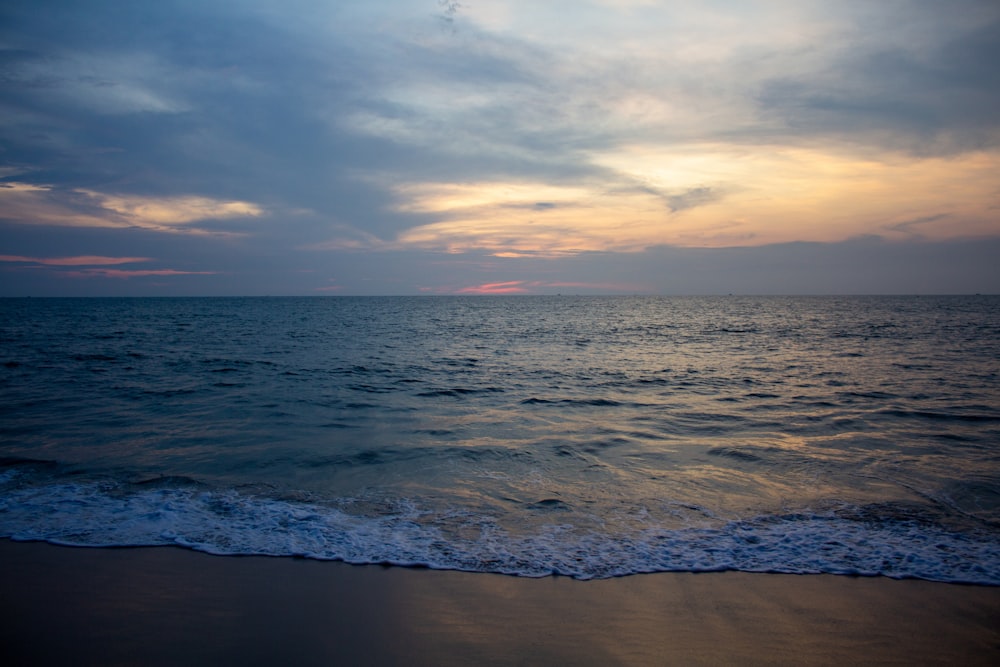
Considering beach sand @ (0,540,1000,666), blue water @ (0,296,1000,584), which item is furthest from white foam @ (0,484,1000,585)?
beach sand @ (0,540,1000,666)

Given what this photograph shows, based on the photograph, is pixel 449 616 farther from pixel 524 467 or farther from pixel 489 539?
pixel 524 467

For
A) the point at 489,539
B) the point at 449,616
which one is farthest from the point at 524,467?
the point at 449,616

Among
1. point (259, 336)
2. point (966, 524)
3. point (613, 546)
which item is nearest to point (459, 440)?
point (613, 546)

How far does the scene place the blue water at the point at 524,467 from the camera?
6.59 metres

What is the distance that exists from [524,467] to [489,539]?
10.5 ft

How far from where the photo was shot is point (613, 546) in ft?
21.6

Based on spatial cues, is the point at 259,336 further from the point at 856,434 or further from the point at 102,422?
the point at 856,434

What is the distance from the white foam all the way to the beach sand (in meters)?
0.27

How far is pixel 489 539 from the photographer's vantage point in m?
6.79

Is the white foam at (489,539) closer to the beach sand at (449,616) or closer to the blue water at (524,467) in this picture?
the blue water at (524,467)

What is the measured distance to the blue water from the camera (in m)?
6.59

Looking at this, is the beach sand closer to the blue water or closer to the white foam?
the white foam

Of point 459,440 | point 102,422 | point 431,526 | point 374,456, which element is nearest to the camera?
point 431,526

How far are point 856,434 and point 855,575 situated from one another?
25.5 ft
